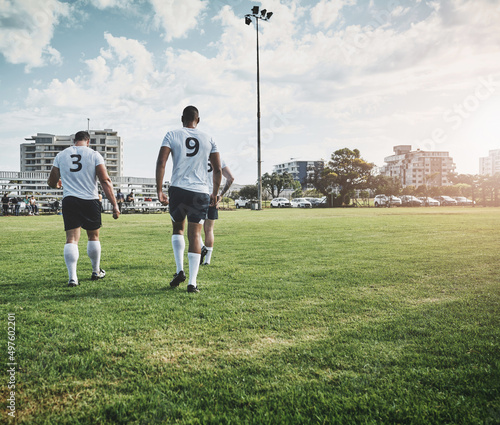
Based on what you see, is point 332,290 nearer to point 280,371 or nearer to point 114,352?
point 280,371

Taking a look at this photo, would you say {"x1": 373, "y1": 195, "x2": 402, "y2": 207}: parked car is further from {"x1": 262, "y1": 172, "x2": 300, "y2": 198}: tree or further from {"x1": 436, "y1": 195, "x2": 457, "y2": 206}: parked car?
{"x1": 262, "y1": 172, "x2": 300, "y2": 198}: tree

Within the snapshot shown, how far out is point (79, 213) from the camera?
486 centimetres

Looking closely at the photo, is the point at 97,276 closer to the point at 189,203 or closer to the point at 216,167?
the point at 189,203

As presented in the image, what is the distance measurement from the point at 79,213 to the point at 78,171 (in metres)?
0.57

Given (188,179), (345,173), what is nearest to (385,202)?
(345,173)

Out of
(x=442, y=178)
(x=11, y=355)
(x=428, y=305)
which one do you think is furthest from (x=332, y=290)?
(x=442, y=178)

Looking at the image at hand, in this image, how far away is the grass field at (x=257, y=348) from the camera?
6.26 feet

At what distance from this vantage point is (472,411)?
1832 mm

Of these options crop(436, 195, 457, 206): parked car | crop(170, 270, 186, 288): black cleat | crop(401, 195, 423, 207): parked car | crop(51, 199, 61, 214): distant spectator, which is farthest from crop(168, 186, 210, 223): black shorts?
crop(436, 195, 457, 206): parked car

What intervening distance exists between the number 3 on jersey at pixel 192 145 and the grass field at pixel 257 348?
173 cm

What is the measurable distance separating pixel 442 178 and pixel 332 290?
7129 inches

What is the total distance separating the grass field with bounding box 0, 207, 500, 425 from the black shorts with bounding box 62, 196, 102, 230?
804mm

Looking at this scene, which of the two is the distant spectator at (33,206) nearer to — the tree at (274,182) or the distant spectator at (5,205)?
the distant spectator at (5,205)

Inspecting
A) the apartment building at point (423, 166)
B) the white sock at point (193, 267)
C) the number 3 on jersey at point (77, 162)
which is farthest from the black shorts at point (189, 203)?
the apartment building at point (423, 166)
